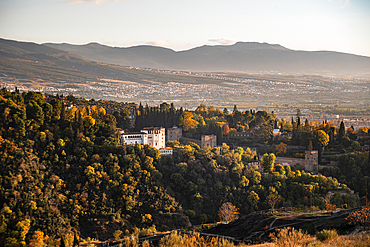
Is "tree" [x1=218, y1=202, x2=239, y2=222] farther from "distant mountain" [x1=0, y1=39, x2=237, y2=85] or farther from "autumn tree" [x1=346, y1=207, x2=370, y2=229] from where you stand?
"distant mountain" [x1=0, y1=39, x2=237, y2=85]

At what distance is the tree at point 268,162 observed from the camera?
138ft

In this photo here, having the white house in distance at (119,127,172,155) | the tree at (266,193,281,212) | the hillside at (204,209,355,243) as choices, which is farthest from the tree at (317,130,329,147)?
the hillside at (204,209,355,243)

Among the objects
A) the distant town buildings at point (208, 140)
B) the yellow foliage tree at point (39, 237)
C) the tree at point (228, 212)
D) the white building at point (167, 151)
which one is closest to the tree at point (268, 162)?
the distant town buildings at point (208, 140)

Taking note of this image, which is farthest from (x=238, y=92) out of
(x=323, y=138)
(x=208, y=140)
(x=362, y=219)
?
(x=362, y=219)

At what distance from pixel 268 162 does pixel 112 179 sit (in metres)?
16.2

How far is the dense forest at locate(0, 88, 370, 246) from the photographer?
31.6 metres

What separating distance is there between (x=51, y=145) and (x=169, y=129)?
16.6m

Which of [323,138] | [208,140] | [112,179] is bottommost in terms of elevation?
[112,179]

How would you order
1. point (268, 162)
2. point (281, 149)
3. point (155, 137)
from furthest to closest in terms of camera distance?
point (281, 149) → point (268, 162) → point (155, 137)

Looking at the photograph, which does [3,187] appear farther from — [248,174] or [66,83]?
[66,83]

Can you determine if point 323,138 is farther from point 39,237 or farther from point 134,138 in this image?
point 39,237

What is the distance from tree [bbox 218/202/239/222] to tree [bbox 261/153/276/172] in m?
7.03

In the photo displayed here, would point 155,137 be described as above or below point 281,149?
above

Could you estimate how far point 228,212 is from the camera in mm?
35250
